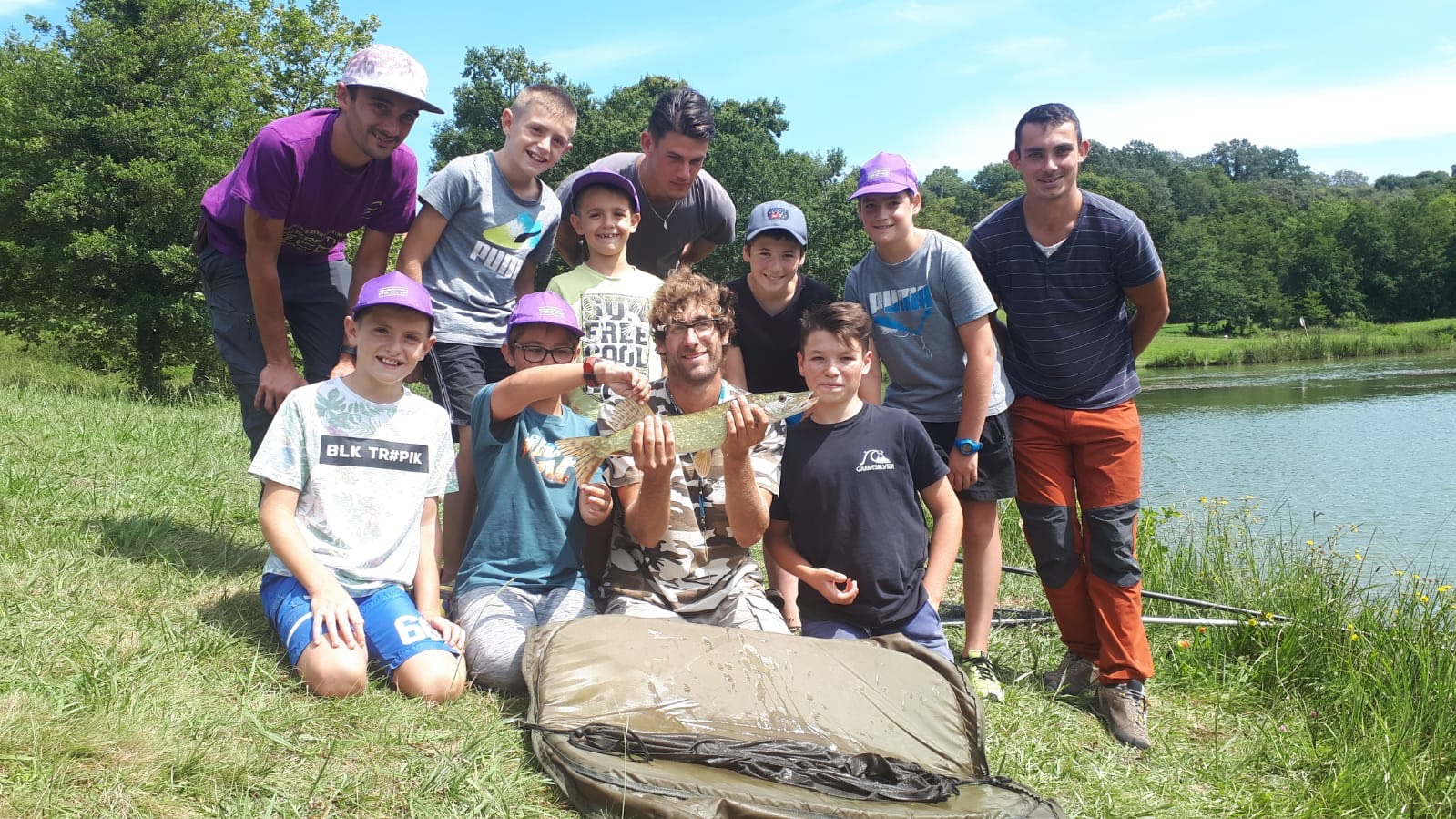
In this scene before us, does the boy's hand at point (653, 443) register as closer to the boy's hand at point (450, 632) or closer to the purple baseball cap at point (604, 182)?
the boy's hand at point (450, 632)

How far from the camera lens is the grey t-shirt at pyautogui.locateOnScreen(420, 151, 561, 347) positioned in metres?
4.70

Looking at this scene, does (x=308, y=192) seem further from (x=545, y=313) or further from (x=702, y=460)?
(x=702, y=460)

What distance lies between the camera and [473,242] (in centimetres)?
477

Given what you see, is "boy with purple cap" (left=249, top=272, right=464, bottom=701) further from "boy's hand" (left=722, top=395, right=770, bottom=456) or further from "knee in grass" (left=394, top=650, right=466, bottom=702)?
"boy's hand" (left=722, top=395, right=770, bottom=456)

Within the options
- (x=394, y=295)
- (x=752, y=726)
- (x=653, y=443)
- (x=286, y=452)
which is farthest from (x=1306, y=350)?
(x=286, y=452)

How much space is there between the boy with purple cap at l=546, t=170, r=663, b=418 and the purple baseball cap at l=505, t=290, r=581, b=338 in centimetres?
38

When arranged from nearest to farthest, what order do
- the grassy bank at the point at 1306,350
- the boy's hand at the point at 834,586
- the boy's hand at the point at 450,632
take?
1. the boy's hand at the point at 450,632
2. the boy's hand at the point at 834,586
3. the grassy bank at the point at 1306,350

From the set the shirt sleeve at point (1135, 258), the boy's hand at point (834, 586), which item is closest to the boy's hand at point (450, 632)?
the boy's hand at point (834, 586)

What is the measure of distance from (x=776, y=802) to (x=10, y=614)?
9.45ft

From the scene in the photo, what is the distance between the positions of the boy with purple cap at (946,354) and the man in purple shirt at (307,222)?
2.21 meters

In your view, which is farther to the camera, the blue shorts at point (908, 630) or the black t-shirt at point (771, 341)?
the black t-shirt at point (771, 341)

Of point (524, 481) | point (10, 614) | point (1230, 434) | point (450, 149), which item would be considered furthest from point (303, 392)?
point (450, 149)

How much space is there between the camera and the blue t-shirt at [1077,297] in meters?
4.54

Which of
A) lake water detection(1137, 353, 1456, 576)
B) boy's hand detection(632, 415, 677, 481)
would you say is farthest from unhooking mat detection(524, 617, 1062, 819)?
lake water detection(1137, 353, 1456, 576)
